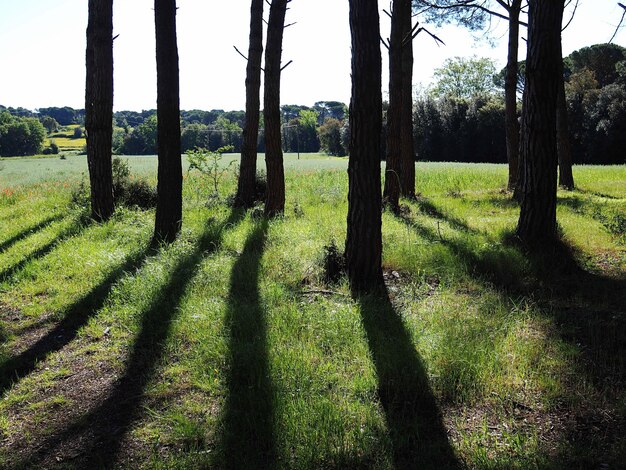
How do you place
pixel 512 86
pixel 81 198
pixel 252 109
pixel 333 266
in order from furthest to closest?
pixel 512 86 < pixel 81 198 < pixel 252 109 < pixel 333 266

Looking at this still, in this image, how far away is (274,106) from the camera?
9898mm

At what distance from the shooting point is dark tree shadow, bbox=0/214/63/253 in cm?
888

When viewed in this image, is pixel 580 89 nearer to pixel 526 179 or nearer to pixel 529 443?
pixel 526 179

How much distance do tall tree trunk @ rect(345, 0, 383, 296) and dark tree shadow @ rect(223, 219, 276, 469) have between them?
4.20 feet

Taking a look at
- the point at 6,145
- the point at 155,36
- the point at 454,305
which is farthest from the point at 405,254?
the point at 6,145

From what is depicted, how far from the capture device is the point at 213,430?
2912 mm

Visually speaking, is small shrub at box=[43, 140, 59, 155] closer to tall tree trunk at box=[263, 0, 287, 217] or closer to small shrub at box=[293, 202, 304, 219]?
tall tree trunk at box=[263, 0, 287, 217]

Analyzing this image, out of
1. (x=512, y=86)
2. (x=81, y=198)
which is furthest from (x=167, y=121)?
(x=512, y=86)

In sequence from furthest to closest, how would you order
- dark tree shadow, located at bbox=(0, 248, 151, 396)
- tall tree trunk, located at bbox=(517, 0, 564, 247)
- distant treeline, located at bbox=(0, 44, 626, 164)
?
distant treeline, located at bbox=(0, 44, 626, 164) < tall tree trunk, located at bbox=(517, 0, 564, 247) < dark tree shadow, located at bbox=(0, 248, 151, 396)

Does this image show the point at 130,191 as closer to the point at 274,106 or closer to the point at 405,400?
the point at 274,106

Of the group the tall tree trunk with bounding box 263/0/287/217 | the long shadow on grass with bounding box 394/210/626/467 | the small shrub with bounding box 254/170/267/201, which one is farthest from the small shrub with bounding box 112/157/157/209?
the long shadow on grass with bounding box 394/210/626/467

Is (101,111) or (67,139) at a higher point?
(67,139)

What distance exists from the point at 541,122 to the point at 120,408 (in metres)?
6.12

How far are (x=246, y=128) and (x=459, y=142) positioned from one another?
38139 millimetres
